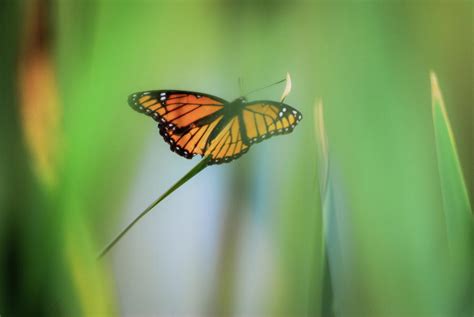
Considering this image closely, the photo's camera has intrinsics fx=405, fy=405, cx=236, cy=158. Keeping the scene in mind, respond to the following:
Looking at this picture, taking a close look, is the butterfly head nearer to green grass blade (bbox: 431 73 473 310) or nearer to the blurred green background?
the blurred green background

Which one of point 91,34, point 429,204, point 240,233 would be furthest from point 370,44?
point 91,34

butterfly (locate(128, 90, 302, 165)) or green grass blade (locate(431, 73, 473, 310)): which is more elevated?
butterfly (locate(128, 90, 302, 165))

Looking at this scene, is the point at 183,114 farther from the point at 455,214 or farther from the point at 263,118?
the point at 455,214

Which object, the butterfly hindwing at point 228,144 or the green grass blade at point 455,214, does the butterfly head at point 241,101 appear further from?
the green grass blade at point 455,214

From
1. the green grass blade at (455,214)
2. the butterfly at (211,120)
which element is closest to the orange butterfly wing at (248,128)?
the butterfly at (211,120)

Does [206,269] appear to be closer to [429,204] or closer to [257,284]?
[257,284]

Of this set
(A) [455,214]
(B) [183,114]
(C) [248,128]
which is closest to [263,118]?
(C) [248,128]

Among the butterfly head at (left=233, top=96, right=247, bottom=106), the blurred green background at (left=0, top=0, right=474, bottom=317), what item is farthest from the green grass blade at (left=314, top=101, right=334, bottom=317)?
the butterfly head at (left=233, top=96, right=247, bottom=106)
